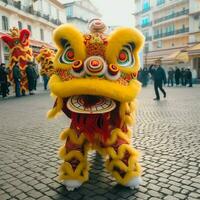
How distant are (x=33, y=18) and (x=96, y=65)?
115 feet

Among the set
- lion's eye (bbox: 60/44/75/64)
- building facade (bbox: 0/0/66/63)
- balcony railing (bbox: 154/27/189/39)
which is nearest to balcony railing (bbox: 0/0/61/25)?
building facade (bbox: 0/0/66/63)

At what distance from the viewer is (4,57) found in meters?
28.6

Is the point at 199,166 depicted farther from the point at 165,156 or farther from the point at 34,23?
the point at 34,23

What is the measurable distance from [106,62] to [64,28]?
585 millimetres

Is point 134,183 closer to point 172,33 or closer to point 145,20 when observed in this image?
point 172,33

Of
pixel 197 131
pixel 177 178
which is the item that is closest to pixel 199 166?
pixel 177 178

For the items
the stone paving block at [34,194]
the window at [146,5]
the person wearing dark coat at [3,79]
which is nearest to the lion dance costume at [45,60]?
the person wearing dark coat at [3,79]

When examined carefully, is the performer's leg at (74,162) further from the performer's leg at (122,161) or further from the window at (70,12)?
the window at (70,12)

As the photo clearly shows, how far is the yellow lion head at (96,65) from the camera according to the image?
3.04 metres

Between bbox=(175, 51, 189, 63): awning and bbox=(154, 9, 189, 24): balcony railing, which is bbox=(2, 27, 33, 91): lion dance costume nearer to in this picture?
bbox=(175, 51, 189, 63): awning

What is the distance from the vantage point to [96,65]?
3.06m

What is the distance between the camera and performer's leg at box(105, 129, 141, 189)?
3145 mm

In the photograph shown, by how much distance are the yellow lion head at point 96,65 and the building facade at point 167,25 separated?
111ft

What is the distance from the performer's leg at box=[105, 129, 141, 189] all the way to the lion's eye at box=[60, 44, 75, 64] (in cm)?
91
